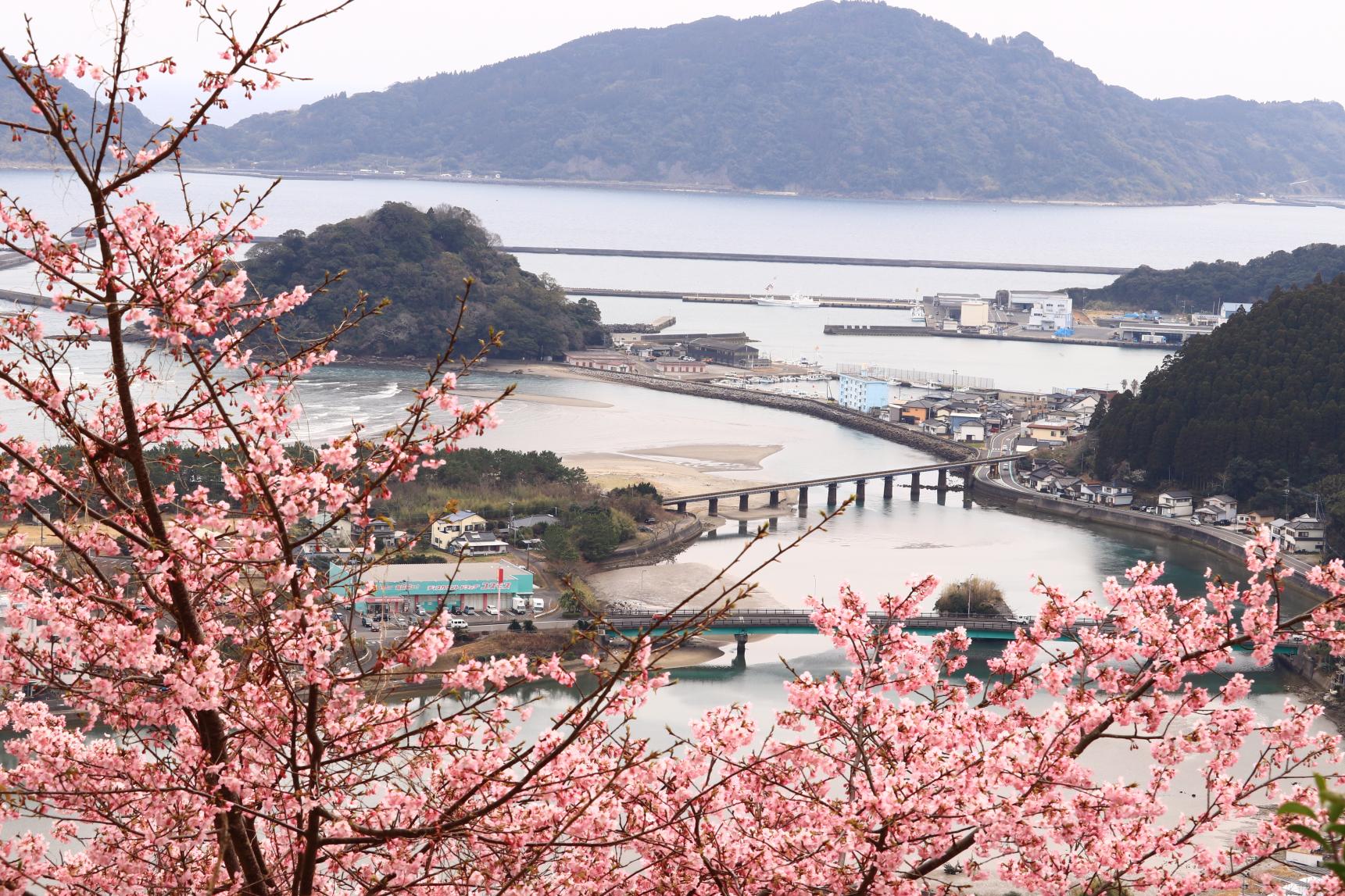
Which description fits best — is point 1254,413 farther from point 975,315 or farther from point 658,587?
point 975,315

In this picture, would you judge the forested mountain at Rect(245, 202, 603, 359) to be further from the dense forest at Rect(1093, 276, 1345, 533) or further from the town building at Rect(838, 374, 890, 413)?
the dense forest at Rect(1093, 276, 1345, 533)

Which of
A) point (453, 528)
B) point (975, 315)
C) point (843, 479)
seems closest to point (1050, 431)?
point (843, 479)

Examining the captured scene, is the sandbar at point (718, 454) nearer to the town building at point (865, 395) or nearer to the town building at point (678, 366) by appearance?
the town building at point (865, 395)

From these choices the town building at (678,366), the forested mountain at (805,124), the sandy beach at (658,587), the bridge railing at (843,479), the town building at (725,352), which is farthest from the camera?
the forested mountain at (805,124)

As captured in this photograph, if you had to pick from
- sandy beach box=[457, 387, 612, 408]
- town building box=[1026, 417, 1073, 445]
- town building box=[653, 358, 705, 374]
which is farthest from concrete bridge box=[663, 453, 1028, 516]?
town building box=[653, 358, 705, 374]

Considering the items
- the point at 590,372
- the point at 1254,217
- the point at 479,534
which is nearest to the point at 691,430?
the point at 590,372

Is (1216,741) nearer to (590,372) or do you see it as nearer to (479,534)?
(479,534)

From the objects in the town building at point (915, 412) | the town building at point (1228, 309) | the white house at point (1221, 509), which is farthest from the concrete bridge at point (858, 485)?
the town building at point (1228, 309)
